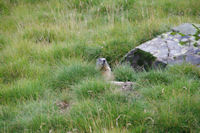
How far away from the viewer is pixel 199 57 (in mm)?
4719

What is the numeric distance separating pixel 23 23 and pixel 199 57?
573cm

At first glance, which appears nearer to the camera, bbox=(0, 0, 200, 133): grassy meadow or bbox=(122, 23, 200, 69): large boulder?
bbox=(0, 0, 200, 133): grassy meadow

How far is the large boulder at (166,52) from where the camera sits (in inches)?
190

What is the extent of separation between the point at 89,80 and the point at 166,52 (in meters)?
1.90

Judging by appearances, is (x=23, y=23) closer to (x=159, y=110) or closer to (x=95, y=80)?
(x=95, y=80)

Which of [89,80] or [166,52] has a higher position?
[166,52]

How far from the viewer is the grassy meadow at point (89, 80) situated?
3.12 m

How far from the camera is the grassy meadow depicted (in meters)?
3.12

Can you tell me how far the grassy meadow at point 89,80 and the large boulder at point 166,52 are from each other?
1.10ft

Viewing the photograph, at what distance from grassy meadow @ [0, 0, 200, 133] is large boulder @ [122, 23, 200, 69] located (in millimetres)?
336

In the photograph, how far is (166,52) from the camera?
5.05 meters

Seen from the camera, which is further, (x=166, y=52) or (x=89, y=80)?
(x=166, y=52)

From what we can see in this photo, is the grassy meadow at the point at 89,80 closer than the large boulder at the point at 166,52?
Yes

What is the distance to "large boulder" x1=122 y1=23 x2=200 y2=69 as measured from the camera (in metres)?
4.82
